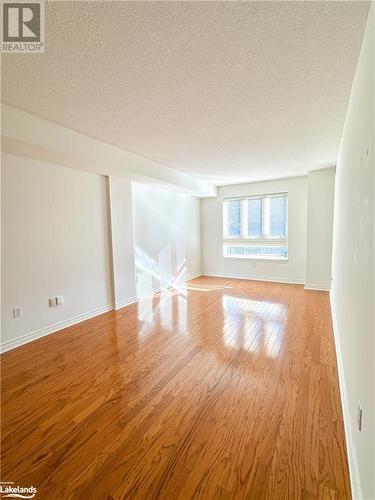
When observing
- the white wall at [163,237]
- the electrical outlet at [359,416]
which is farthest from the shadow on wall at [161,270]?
the electrical outlet at [359,416]

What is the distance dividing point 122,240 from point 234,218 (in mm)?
3338

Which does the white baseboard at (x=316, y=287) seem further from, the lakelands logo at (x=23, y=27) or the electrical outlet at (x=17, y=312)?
the lakelands logo at (x=23, y=27)

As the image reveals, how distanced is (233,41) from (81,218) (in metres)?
2.84

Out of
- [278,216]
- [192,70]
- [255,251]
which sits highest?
[192,70]

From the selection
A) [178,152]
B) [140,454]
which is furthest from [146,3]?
[140,454]

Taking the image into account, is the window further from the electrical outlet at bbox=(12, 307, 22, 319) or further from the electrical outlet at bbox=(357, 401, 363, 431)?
the electrical outlet at bbox=(12, 307, 22, 319)

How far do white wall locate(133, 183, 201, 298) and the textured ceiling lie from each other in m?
2.02

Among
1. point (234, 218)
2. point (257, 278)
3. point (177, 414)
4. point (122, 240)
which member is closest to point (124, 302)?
point (122, 240)

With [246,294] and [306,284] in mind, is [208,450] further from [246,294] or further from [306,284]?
[306,284]

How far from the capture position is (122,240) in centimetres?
403

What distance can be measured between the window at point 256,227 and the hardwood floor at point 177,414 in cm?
278

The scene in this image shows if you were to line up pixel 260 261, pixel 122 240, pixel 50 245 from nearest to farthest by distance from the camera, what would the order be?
pixel 50 245 < pixel 122 240 < pixel 260 261

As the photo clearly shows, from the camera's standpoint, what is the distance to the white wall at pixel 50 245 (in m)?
2.62

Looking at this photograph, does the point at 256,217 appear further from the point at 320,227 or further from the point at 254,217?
the point at 320,227
